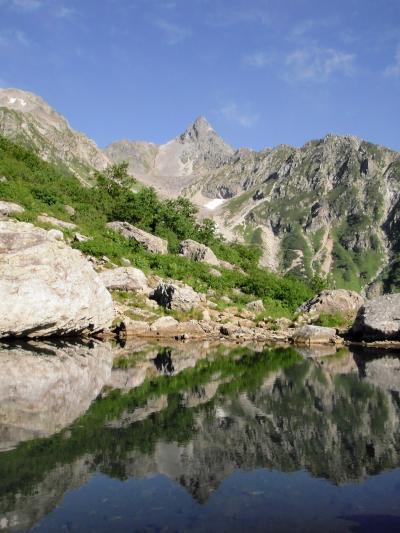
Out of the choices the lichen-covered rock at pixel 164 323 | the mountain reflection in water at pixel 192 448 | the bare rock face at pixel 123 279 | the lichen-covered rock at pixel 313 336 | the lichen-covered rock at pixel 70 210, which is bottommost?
the mountain reflection in water at pixel 192 448

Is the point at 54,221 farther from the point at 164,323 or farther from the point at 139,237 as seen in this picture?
the point at 164,323

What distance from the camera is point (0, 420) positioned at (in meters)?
13.5

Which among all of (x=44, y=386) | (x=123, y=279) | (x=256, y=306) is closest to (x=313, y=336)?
(x=256, y=306)

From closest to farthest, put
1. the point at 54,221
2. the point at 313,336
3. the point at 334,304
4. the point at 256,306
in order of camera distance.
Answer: the point at 313,336
the point at 256,306
the point at 334,304
the point at 54,221

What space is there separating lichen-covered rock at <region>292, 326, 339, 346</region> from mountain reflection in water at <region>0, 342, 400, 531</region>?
557 inches

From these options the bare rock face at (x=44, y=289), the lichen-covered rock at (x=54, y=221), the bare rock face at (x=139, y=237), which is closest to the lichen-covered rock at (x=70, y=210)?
the bare rock face at (x=139, y=237)

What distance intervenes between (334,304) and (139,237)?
23339 millimetres

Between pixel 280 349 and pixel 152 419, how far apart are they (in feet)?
64.0

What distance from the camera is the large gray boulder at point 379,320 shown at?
116 feet

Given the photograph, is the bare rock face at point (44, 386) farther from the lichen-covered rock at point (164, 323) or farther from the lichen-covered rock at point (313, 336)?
the lichen-covered rock at point (313, 336)

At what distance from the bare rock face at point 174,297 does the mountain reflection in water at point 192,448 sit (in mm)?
15341

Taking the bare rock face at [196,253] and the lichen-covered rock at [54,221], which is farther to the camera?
the bare rock face at [196,253]

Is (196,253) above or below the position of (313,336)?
above

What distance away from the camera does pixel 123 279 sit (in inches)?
1572
